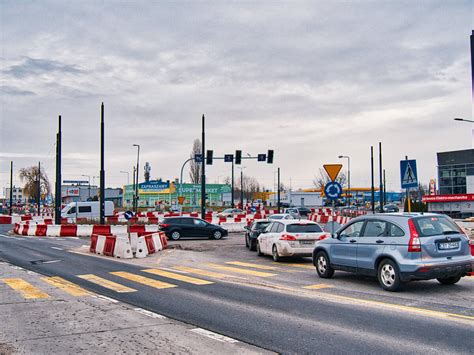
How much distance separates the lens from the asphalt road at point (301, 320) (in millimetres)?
6703

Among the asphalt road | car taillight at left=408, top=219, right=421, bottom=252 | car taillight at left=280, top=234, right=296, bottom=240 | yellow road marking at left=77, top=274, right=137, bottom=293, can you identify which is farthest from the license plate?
car taillight at left=280, top=234, right=296, bottom=240

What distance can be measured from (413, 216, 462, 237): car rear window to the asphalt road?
2165 mm

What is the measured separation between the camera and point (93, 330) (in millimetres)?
7688

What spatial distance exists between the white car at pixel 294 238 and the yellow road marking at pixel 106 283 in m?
6.10

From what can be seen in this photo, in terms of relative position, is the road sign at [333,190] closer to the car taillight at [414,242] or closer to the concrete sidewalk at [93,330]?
the car taillight at [414,242]

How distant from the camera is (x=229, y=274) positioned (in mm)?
14250

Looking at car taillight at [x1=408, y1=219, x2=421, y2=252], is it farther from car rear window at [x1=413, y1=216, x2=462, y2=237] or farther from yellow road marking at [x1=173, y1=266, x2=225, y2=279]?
yellow road marking at [x1=173, y1=266, x2=225, y2=279]

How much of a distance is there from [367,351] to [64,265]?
41.5ft

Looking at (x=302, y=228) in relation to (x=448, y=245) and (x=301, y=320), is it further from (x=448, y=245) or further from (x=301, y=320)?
(x=301, y=320)

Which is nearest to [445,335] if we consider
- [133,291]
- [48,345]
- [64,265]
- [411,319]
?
[411,319]

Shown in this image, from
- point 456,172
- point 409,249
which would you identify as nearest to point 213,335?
point 409,249

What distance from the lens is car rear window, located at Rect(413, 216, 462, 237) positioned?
34.8 feet

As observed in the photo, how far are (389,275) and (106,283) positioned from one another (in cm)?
662

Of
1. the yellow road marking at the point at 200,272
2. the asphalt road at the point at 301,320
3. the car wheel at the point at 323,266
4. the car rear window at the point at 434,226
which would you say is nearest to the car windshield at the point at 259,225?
the yellow road marking at the point at 200,272
